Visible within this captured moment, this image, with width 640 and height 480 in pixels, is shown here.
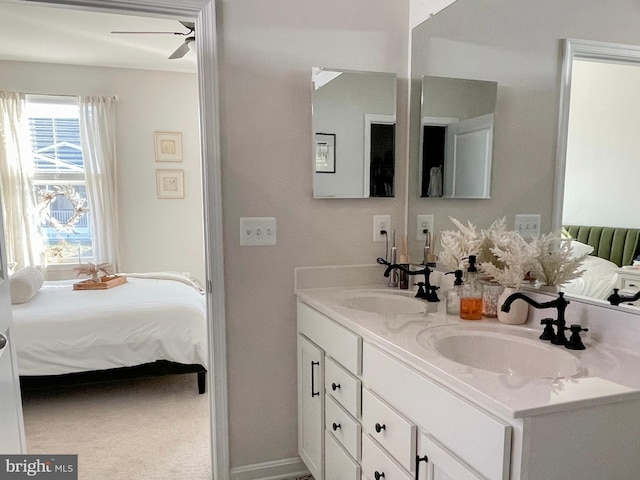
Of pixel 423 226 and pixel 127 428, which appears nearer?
pixel 423 226

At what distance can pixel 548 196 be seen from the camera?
140 cm

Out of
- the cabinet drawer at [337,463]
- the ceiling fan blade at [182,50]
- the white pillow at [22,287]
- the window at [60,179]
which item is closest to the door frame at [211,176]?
the cabinet drawer at [337,463]

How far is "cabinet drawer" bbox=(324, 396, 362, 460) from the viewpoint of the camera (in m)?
1.47

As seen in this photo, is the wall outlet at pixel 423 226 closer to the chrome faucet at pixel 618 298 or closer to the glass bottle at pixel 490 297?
the glass bottle at pixel 490 297

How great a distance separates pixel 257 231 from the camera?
6.30 ft

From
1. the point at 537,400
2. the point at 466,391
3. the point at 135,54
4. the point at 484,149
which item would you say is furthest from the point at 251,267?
the point at 135,54

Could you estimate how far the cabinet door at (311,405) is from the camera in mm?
1770

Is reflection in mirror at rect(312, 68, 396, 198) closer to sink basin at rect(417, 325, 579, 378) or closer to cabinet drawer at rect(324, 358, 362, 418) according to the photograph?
cabinet drawer at rect(324, 358, 362, 418)

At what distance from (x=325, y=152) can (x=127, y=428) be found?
194 centimetres

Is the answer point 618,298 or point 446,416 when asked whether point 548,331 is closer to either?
point 618,298

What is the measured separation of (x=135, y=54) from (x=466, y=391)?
176 inches

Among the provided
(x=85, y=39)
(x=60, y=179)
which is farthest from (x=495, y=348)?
(x=60, y=179)

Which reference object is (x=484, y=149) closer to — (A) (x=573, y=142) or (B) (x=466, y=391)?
(A) (x=573, y=142)

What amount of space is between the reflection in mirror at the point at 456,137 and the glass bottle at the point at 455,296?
0.38 meters
